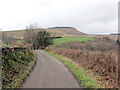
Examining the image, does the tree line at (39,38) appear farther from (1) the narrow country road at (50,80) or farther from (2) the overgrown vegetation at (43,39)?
(1) the narrow country road at (50,80)

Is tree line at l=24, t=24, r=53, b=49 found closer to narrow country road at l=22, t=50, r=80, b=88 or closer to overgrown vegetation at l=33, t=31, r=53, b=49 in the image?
overgrown vegetation at l=33, t=31, r=53, b=49

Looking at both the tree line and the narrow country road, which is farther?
the tree line

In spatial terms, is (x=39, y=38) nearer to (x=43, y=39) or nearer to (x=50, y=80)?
(x=43, y=39)

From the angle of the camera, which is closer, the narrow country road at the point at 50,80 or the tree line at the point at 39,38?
the narrow country road at the point at 50,80

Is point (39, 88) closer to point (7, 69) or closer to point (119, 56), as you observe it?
point (7, 69)

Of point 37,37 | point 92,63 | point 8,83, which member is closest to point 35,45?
point 37,37

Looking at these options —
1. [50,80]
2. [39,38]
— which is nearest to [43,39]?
[39,38]

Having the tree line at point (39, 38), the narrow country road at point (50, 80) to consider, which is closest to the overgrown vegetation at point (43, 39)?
the tree line at point (39, 38)

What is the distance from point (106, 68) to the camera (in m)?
9.55

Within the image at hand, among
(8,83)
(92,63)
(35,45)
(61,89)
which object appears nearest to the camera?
(61,89)

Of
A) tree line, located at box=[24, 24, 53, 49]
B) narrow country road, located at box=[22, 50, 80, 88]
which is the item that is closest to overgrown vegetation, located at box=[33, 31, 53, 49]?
tree line, located at box=[24, 24, 53, 49]

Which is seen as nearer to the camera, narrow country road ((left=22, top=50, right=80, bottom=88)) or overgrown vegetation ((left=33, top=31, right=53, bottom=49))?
narrow country road ((left=22, top=50, right=80, bottom=88))

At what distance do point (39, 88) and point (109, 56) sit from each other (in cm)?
573

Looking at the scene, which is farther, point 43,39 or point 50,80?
point 43,39
